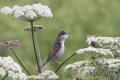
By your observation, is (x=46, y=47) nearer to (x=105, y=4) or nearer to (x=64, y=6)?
(x=64, y=6)

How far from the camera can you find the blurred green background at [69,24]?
19469mm

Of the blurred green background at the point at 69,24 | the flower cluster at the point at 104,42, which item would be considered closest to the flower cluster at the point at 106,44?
the flower cluster at the point at 104,42

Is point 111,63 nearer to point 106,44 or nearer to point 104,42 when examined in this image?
point 104,42

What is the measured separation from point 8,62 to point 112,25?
16.9 metres

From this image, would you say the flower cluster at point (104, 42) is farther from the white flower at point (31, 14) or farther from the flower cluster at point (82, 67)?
the white flower at point (31, 14)

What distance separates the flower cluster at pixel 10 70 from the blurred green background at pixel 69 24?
1312 centimetres

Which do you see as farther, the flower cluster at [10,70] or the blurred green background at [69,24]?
the blurred green background at [69,24]

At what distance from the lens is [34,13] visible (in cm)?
553

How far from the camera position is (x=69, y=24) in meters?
20.4

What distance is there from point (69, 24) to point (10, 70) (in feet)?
50.6

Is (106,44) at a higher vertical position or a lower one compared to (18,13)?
lower

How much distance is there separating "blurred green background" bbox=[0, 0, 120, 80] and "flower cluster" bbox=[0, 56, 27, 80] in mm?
13124

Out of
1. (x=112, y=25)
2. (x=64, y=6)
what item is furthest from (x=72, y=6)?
(x=112, y=25)

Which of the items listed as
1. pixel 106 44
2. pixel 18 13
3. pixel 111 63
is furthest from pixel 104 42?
pixel 18 13
